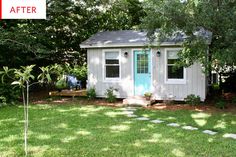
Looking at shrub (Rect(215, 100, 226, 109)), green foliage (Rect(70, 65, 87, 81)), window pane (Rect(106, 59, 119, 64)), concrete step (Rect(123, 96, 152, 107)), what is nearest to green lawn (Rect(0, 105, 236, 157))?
shrub (Rect(215, 100, 226, 109))

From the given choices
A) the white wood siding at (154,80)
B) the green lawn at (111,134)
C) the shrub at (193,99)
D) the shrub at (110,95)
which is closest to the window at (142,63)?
the white wood siding at (154,80)

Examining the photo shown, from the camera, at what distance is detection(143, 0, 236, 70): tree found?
32.0ft

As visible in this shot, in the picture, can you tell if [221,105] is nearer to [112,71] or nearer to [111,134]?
[112,71]

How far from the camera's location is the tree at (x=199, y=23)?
32.0 feet

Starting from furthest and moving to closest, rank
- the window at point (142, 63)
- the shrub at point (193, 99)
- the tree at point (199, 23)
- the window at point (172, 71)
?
the window at point (142, 63) < the window at point (172, 71) < the shrub at point (193, 99) < the tree at point (199, 23)

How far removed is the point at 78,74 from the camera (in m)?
16.5

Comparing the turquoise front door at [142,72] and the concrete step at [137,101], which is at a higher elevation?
the turquoise front door at [142,72]

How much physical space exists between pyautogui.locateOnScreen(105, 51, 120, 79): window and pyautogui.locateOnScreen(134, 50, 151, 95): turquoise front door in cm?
80

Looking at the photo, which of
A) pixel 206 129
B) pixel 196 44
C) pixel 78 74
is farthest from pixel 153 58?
pixel 206 129

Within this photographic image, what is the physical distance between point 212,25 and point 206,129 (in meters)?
3.18

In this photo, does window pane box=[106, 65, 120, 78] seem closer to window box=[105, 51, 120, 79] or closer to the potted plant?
window box=[105, 51, 120, 79]

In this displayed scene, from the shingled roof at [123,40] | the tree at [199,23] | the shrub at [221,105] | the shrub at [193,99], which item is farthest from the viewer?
the shingled roof at [123,40]

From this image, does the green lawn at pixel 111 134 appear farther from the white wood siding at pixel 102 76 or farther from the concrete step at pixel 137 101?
the white wood siding at pixel 102 76

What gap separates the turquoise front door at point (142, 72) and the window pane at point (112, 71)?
0.81m
